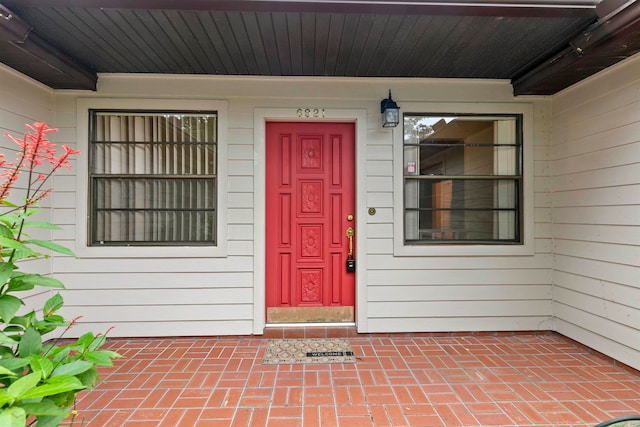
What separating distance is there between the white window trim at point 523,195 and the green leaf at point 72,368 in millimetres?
2525

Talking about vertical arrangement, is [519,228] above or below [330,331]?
above

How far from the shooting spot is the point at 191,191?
3150 mm

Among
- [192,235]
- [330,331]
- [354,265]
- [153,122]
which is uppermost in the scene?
A: [153,122]

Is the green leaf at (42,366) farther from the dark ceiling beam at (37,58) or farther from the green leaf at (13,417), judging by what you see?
the dark ceiling beam at (37,58)

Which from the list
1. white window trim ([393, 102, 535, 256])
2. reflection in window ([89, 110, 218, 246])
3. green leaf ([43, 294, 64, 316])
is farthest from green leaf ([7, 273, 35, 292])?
white window trim ([393, 102, 535, 256])

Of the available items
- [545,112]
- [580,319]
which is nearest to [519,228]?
[580,319]

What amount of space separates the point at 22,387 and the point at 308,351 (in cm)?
210

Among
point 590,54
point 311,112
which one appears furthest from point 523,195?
point 311,112

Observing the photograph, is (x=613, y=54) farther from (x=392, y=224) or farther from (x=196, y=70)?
(x=196, y=70)

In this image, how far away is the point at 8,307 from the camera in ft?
3.74

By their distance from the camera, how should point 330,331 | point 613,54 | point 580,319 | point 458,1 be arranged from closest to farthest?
1. point 458,1
2. point 613,54
3. point 580,319
4. point 330,331

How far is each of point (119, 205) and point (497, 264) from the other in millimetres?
3624

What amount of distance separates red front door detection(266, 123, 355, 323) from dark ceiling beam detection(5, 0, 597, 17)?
1267mm

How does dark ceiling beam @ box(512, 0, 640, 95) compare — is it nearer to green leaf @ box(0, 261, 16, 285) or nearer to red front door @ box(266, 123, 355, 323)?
red front door @ box(266, 123, 355, 323)
